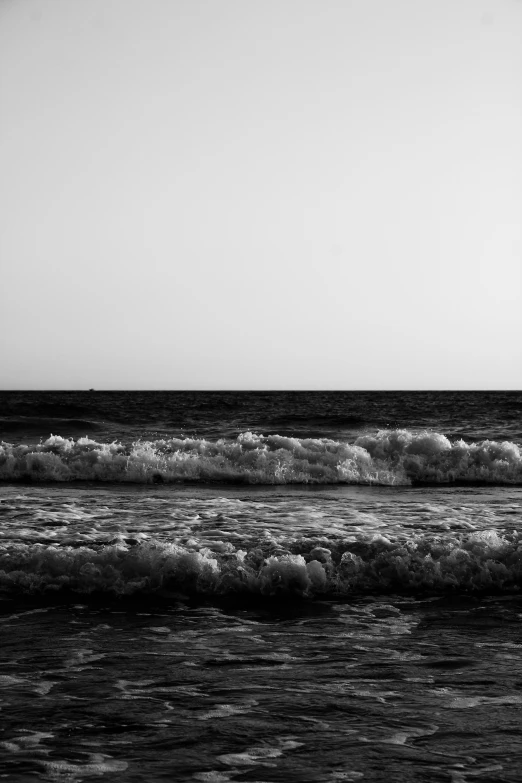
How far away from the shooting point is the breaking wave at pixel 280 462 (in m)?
18.5

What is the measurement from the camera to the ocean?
175 inches

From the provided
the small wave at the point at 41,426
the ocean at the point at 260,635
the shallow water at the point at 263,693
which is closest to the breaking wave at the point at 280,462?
the ocean at the point at 260,635

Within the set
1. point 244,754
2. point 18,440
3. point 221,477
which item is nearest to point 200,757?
point 244,754

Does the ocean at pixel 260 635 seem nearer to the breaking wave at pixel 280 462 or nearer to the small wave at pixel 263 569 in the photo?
the small wave at pixel 263 569

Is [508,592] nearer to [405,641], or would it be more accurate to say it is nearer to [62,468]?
[405,641]

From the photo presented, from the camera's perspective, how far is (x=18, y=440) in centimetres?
2472

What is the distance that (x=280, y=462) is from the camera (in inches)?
755

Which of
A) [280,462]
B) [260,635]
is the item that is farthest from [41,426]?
[260,635]

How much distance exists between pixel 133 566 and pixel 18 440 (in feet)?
57.8

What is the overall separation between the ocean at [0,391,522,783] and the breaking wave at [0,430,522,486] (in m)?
2.61

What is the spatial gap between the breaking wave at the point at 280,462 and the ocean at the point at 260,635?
261 centimetres

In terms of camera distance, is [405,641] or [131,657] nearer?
[131,657]

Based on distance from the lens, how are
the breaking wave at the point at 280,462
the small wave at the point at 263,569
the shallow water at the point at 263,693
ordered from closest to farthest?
the shallow water at the point at 263,693 → the small wave at the point at 263,569 → the breaking wave at the point at 280,462

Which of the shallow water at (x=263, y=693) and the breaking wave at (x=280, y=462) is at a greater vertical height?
the breaking wave at (x=280, y=462)
